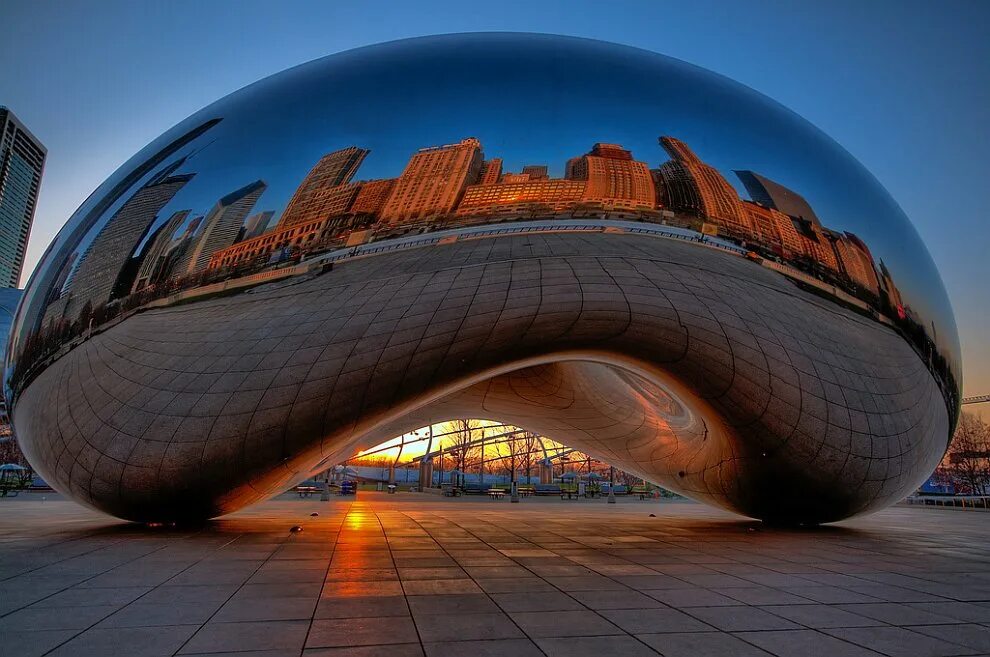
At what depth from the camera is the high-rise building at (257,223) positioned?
284 inches

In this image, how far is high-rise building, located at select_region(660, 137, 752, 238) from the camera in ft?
24.9

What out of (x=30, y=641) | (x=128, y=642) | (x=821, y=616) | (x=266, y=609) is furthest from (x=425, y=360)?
(x=821, y=616)

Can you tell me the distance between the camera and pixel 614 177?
7.45 metres

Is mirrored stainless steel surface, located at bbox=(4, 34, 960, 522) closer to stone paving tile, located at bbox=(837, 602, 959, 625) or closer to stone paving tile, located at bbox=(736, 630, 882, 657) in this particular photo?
stone paving tile, located at bbox=(837, 602, 959, 625)

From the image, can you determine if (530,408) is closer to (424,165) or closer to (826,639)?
(424,165)

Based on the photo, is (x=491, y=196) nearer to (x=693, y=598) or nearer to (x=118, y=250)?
(x=693, y=598)

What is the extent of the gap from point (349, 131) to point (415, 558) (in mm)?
5354

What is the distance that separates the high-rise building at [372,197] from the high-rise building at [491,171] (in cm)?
111

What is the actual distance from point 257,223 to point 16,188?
208 m

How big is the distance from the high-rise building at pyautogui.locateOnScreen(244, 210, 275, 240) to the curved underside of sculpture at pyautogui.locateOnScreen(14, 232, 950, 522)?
2.35 ft

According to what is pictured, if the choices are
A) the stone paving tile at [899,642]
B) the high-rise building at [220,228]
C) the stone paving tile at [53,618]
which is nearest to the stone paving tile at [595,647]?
the stone paving tile at [899,642]

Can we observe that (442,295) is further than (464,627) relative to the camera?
Yes

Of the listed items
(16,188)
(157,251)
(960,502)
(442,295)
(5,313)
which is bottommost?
(960,502)

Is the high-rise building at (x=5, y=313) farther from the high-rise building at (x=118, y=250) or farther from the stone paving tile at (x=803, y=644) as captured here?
the stone paving tile at (x=803, y=644)
